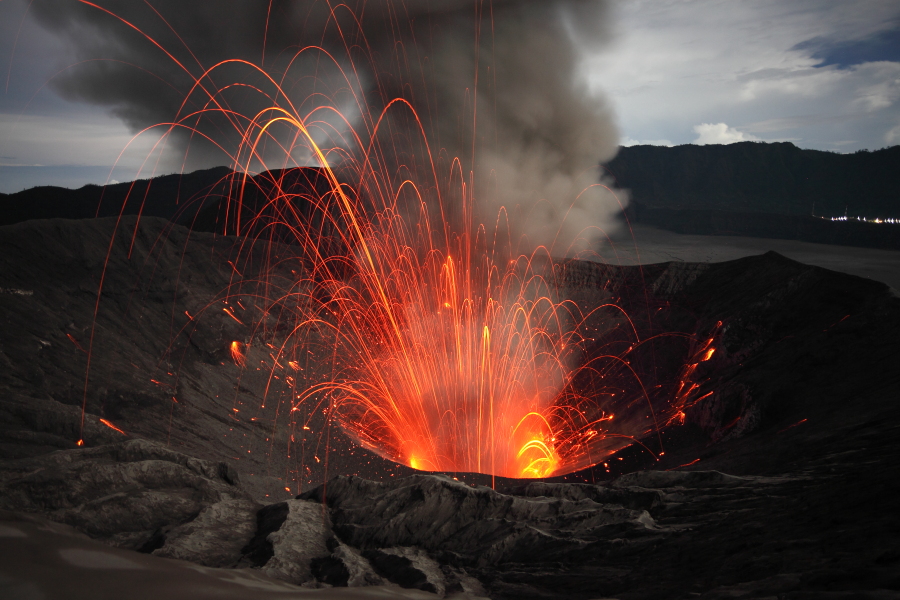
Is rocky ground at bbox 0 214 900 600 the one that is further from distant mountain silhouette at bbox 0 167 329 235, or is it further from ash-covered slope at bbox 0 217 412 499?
distant mountain silhouette at bbox 0 167 329 235

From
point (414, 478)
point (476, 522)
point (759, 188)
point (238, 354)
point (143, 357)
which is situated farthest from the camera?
point (759, 188)

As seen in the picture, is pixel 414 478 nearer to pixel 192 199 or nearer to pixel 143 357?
pixel 143 357

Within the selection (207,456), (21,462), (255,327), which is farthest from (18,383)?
(255,327)

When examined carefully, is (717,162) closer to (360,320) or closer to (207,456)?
(360,320)

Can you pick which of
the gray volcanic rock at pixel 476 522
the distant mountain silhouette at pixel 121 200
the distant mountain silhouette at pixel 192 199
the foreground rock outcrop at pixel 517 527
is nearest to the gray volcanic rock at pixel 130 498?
the foreground rock outcrop at pixel 517 527

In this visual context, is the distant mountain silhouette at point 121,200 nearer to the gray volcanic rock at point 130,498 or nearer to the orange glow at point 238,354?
the orange glow at point 238,354

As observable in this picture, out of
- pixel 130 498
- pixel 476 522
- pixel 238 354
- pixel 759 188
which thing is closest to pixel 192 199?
pixel 238 354
